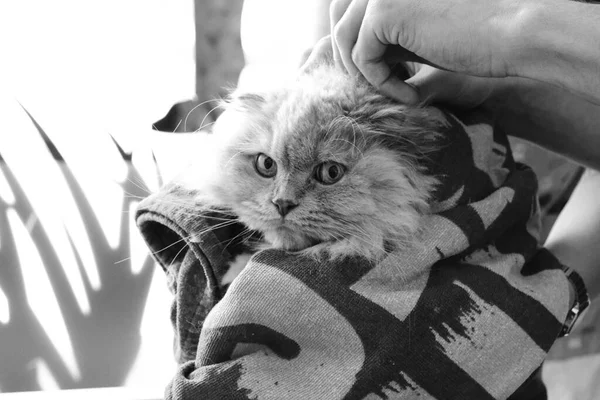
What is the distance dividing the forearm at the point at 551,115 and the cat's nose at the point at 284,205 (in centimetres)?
52

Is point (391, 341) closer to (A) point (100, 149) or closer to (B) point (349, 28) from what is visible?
(B) point (349, 28)

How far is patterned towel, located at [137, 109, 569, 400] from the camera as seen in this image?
0.81m

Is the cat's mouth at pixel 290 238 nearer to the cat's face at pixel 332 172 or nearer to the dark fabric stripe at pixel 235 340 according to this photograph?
the cat's face at pixel 332 172

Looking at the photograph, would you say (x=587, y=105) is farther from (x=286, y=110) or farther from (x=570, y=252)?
(x=286, y=110)

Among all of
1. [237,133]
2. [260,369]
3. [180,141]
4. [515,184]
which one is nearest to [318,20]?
[180,141]

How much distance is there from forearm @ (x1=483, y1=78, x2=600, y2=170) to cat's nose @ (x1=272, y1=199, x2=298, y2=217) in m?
0.52

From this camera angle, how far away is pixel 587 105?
1.16 metres

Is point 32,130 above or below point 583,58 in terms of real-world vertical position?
below

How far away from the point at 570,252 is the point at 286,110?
68 centimetres

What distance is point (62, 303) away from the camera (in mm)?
1352

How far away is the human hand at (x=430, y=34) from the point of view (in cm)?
88

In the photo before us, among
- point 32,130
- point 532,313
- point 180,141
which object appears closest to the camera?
point 532,313

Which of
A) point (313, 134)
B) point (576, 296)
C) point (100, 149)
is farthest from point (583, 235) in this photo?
point (100, 149)

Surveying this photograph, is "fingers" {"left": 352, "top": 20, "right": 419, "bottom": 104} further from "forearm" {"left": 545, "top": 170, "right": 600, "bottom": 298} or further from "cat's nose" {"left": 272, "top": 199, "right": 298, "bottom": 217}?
"forearm" {"left": 545, "top": 170, "right": 600, "bottom": 298}
